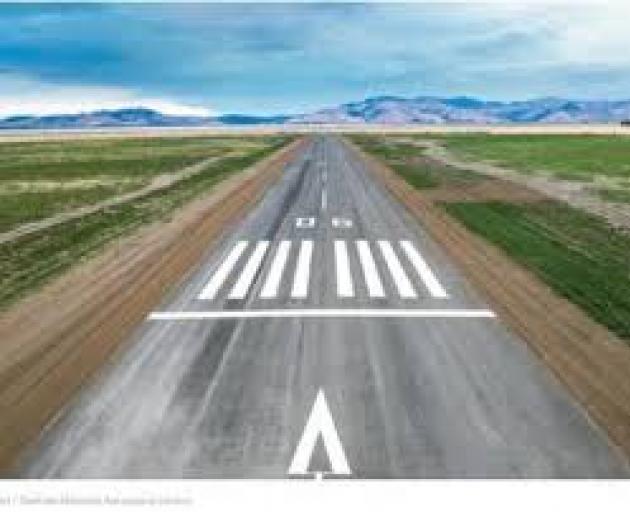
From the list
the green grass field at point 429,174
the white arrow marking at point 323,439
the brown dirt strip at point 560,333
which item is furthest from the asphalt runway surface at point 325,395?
the green grass field at point 429,174

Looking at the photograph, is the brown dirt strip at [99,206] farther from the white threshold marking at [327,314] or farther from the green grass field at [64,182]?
the white threshold marking at [327,314]

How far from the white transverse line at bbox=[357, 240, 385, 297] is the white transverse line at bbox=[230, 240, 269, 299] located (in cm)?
257

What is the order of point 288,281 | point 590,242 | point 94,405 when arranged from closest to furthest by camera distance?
point 94,405, point 288,281, point 590,242

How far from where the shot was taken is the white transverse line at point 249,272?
56.3ft

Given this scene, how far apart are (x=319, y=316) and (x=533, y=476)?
22.5 feet

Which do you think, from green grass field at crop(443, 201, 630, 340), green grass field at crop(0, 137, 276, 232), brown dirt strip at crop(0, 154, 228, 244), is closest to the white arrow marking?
green grass field at crop(443, 201, 630, 340)

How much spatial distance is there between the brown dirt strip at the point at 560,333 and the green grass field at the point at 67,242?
10.1 metres

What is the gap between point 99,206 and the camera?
3684 centimetres

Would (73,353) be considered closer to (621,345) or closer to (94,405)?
(94,405)

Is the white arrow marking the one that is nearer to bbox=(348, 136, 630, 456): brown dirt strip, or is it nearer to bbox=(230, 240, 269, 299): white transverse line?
bbox=(348, 136, 630, 456): brown dirt strip

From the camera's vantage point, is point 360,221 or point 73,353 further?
point 360,221

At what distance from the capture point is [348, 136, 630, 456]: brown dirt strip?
10695 mm

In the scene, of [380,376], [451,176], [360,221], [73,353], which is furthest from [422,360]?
[451,176]

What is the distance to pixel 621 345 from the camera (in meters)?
13.2
